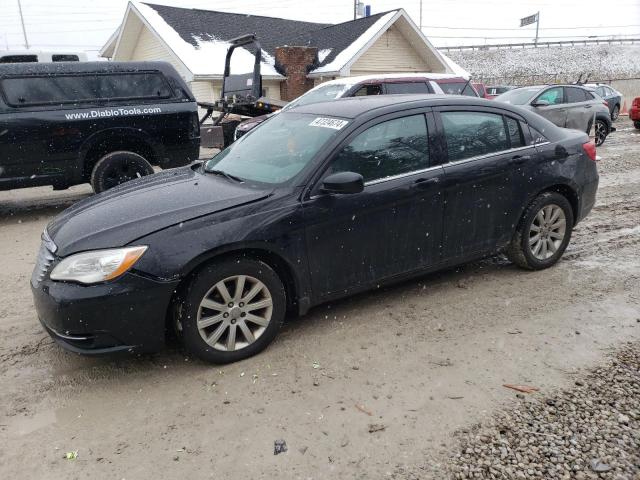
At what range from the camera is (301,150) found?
390cm

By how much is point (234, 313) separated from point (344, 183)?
112cm

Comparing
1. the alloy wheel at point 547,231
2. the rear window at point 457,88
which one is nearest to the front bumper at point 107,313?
the alloy wheel at point 547,231

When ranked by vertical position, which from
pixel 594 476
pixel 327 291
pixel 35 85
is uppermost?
pixel 35 85

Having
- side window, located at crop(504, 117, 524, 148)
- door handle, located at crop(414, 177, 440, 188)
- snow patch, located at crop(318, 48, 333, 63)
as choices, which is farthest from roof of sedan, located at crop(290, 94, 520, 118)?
snow patch, located at crop(318, 48, 333, 63)

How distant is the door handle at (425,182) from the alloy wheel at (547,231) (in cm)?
122

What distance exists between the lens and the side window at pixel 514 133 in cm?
458

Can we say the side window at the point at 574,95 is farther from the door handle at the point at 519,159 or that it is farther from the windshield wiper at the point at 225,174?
the windshield wiper at the point at 225,174

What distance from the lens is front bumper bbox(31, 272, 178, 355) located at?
9.97ft

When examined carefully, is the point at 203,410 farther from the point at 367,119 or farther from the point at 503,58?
the point at 503,58

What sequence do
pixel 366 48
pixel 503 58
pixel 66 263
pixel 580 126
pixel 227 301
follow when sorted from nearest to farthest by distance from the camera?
pixel 66 263 → pixel 227 301 → pixel 580 126 → pixel 366 48 → pixel 503 58

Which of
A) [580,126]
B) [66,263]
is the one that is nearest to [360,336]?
[66,263]

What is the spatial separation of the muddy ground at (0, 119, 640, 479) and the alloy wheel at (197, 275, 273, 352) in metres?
0.18

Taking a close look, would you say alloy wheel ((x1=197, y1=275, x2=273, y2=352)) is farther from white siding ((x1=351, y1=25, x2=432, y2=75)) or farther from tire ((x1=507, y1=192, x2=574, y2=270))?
white siding ((x1=351, y1=25, x2=432, y2=75))

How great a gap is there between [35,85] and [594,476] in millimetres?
7899
